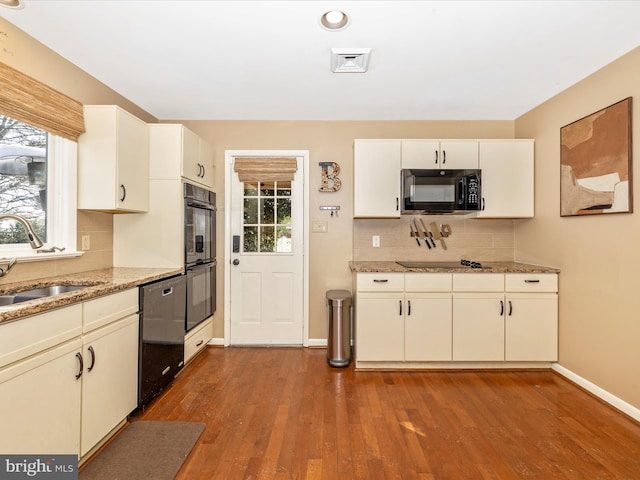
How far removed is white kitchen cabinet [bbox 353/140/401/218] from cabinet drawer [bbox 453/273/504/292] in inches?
34.9

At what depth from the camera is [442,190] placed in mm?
2994

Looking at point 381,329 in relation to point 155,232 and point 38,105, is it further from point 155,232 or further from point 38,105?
point 38,105

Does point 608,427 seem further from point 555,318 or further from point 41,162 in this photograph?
Result: point 41,162

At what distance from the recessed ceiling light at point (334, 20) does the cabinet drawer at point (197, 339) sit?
2616 mm

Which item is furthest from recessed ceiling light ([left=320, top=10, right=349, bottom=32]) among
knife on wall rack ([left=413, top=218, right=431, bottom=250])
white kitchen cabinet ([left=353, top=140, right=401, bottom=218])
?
knife on wall rack ([left=413, top=218, right=431, bottom=250])

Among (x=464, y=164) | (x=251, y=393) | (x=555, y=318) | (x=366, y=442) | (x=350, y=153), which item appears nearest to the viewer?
(x=366, y=442)

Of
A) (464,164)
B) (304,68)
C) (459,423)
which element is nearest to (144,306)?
(304,68)

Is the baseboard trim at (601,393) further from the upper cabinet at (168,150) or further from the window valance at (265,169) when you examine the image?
the upper cabinet at (168,150)

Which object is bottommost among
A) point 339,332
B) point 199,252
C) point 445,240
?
point 339,332

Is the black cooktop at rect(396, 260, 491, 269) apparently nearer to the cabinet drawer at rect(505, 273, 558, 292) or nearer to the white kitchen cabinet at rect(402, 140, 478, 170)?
the cabinet drawer at rect(505, 273, 558, 292)

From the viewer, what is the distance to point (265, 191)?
350 cm

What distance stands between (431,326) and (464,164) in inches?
62.9

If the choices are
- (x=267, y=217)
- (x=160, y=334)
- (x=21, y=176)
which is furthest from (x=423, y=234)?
(x=21, y=176)

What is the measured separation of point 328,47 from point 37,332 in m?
2.23
